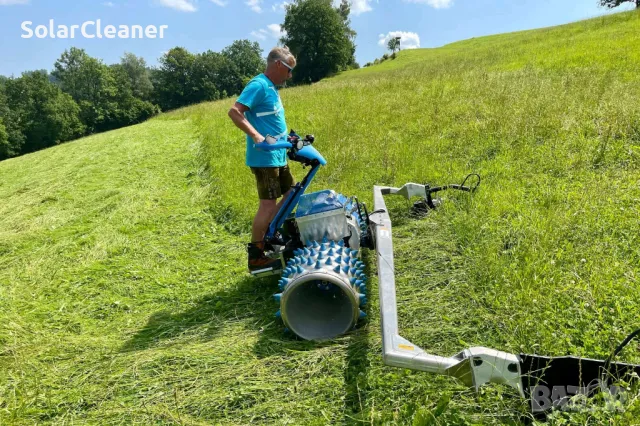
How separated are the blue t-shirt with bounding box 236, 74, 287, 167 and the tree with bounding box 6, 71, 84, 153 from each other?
51402mm

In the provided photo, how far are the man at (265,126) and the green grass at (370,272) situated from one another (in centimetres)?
55

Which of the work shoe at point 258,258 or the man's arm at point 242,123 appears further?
the work shoe at point 258,258

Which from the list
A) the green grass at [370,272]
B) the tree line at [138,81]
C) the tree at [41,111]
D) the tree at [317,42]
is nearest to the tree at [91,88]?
the tree line at [138,81]

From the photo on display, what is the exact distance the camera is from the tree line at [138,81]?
46031 millimetres

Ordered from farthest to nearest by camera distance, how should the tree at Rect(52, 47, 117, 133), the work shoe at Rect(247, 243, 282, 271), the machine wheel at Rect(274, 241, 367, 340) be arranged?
the tree at Rect(52, 47, 117, 133) → the work shoe at Rect(247, 243, 282, 271) → the machine wheel at Rect(274, 241, 367, 340)

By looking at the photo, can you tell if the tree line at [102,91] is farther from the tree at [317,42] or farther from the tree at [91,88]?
the tree at [317,42]

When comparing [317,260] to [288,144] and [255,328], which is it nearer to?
[255,328]

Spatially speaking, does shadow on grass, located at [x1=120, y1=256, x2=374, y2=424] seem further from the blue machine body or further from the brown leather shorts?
the brown leather shorts

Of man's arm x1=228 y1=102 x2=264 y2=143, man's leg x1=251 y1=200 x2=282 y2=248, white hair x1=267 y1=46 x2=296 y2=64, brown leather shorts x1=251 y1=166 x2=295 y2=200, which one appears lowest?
man's leg x1=251 y1=200 x2=282 y2=248

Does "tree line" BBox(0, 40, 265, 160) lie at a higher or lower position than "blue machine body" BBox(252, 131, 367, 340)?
higher

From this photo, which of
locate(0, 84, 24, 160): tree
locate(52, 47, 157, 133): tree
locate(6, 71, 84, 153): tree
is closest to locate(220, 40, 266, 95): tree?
locate(52, 47, 157, 133): tree

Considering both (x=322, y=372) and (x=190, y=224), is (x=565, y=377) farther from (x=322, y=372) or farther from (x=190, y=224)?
(x=190, y=224)

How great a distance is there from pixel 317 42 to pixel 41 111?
33.4 m

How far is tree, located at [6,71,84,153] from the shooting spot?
45625 mm
